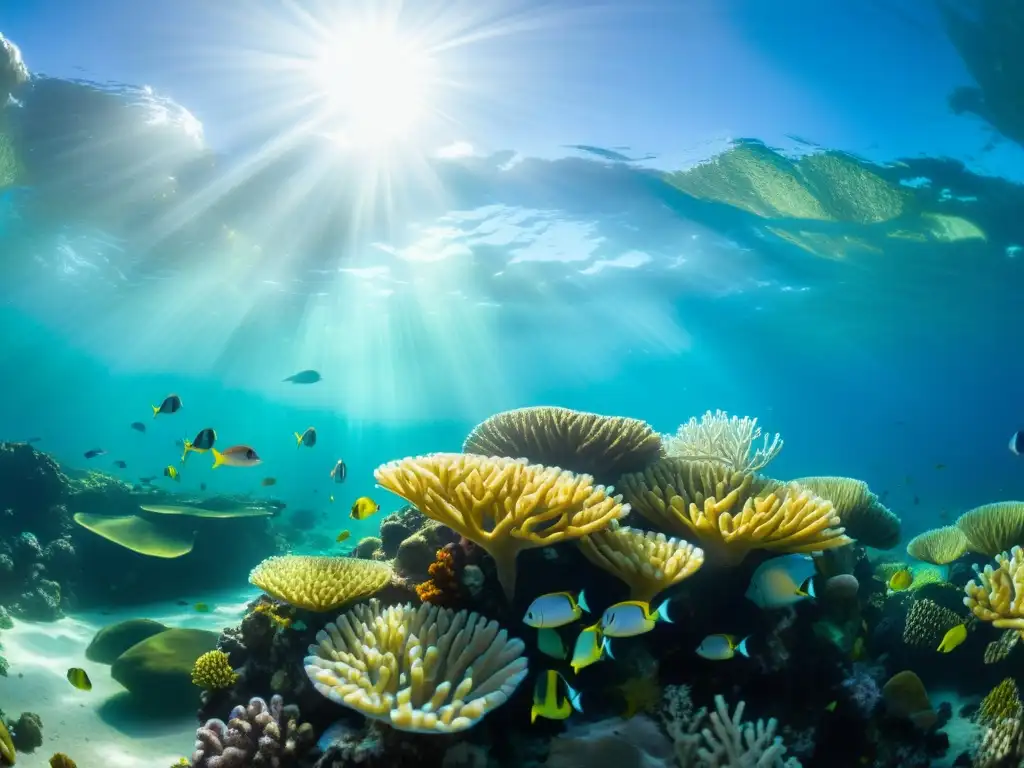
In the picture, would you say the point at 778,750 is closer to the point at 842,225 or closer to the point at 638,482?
the point at 638,482

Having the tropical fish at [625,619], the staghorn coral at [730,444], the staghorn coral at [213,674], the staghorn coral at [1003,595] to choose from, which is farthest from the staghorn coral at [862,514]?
the staghorn coral at [213,674]

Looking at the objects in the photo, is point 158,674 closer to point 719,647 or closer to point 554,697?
point 554,697

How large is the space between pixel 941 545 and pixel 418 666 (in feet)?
26.1

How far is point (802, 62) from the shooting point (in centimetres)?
1480

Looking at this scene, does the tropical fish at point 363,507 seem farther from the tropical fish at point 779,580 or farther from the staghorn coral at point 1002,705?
the staghorn coral at point 1002,705

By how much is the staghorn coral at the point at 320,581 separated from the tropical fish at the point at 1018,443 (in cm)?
823

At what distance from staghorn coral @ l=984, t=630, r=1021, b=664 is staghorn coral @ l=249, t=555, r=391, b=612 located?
5515mm

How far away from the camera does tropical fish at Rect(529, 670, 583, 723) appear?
3092mm

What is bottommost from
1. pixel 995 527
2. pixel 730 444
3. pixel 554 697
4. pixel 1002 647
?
pixel 1002 647

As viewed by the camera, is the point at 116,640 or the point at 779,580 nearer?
the point at 779,580

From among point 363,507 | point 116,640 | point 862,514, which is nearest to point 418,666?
point 363,507

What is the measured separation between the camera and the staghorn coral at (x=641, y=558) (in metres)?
3.69

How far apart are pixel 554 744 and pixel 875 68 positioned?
18214mm

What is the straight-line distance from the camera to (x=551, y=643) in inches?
141
